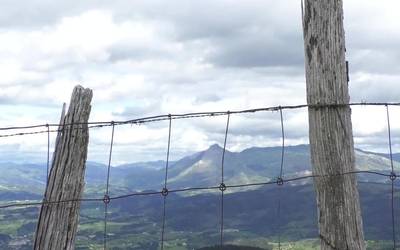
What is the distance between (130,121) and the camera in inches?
273

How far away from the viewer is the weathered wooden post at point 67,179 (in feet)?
19.6

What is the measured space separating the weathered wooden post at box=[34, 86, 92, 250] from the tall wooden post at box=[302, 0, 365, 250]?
2402 mm

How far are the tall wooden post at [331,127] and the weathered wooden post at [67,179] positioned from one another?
2.40 metres

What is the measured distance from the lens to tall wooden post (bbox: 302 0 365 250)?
6121 mm

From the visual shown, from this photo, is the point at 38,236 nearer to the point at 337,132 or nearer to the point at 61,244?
the point at 61,244

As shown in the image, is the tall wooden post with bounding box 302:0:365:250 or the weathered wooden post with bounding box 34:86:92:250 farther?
the tall wooden post with bounding box 302:0:365:250

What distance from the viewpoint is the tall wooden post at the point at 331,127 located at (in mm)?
6121

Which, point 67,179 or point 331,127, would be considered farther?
point 331,127

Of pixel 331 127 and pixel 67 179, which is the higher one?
pixel 331 127

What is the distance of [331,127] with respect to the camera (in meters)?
6.23

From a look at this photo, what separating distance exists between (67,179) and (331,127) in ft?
9.20

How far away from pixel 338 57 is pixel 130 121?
98.1 inches

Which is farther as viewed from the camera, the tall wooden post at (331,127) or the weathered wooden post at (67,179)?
the tall wooden post at (331,127)

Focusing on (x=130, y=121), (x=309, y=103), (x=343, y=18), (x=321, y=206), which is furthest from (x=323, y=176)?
(x=130, y=121)
